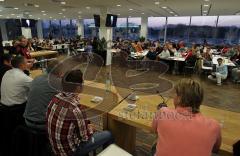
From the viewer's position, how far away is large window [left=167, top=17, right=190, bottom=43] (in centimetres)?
1431

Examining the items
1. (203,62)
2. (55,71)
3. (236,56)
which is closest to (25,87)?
(55,71)

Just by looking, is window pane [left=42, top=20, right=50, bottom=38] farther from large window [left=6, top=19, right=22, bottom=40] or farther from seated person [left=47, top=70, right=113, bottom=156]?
seated person [left=47, top=70, right=113, bottom=156]

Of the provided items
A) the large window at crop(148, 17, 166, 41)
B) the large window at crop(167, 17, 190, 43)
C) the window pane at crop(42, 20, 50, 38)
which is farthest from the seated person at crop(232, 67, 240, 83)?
the window pane at crop(42, 20, 50, 38)

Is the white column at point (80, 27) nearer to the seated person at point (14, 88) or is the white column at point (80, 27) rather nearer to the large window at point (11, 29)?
the large window at point (11, 29)

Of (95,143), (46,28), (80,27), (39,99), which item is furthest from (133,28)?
(95,143)

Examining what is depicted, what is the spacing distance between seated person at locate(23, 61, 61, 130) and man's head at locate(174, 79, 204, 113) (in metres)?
1.12

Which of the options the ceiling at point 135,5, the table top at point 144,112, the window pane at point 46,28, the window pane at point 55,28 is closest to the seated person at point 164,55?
the ceiling at point 135,5

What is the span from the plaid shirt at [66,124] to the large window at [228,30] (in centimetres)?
1406

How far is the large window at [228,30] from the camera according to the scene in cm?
1293

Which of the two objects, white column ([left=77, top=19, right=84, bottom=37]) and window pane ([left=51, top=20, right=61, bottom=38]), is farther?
window pane ([left=51, top=20, right=61, bottom=38])

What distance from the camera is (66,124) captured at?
1.43 meters

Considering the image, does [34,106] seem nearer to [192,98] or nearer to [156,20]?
[192,98]

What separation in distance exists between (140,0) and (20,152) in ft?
21.1

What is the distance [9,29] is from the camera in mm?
17750
